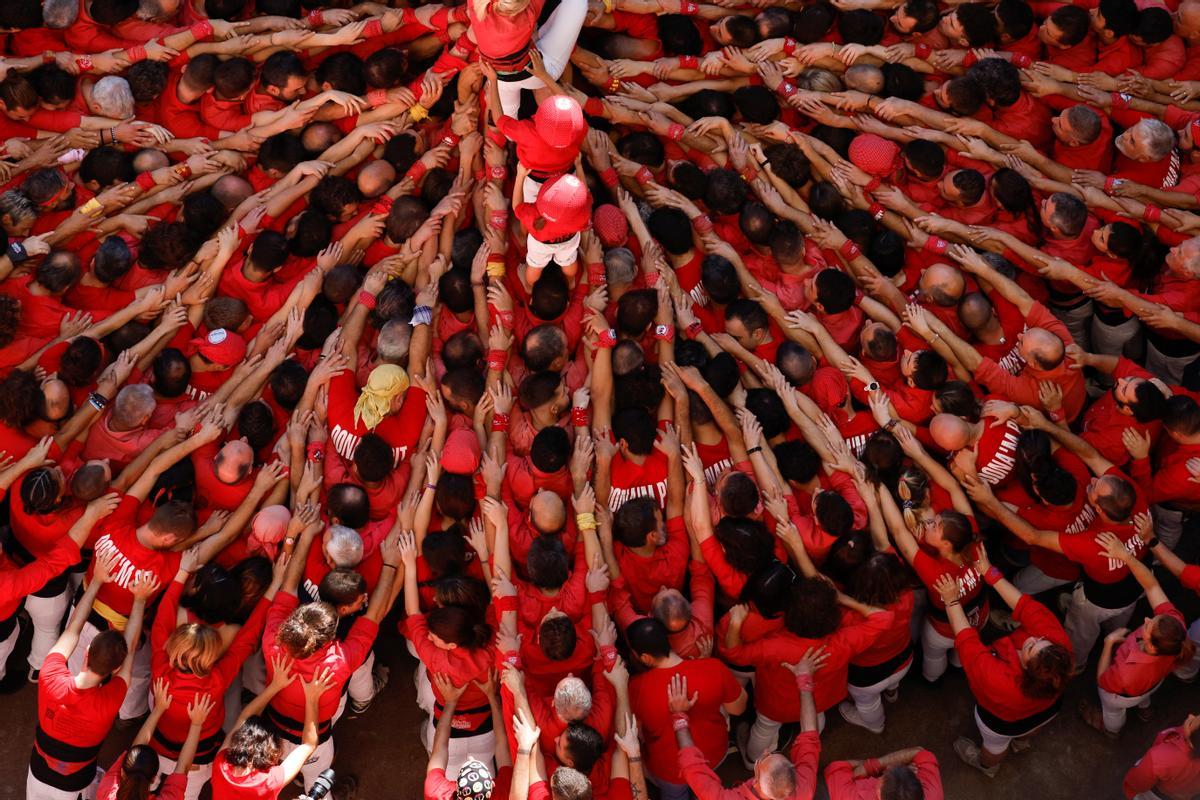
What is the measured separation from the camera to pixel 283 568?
7375 mm

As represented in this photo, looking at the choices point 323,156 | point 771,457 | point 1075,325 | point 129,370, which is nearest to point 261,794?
point 129,370

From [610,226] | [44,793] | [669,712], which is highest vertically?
[610,226]

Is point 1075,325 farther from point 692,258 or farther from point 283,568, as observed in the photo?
point 283,568

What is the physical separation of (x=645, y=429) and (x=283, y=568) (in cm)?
245

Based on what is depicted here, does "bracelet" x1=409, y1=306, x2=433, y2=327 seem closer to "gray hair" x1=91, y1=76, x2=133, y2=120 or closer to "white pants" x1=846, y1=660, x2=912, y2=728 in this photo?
"gray hair" x1=91, y1=76, x2=133, y2=120

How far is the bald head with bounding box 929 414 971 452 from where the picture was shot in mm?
7531

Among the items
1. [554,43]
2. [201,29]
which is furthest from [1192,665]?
[201,29]

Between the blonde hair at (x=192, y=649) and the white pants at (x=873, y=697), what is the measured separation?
13.1ft

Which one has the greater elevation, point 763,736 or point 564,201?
point 564,201

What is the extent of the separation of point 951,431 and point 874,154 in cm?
234

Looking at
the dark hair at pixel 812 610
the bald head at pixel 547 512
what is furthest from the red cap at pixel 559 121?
the dark hair at pixel 812 610

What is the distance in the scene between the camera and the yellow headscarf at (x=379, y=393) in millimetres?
7629

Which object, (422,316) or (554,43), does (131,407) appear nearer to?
(422,316)

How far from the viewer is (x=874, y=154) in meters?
8.68
